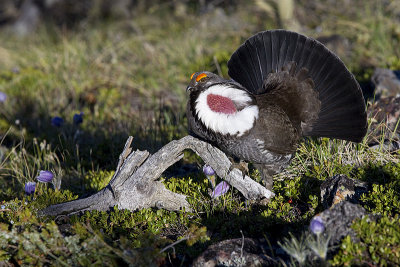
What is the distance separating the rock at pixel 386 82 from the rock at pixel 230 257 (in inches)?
131

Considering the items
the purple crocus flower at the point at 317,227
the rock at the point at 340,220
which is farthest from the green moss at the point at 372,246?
the purple crocus flower at the point at 317,227

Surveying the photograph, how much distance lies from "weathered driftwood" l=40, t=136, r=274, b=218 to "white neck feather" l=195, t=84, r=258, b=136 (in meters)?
0.31

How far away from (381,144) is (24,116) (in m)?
5.09

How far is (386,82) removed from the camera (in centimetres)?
563

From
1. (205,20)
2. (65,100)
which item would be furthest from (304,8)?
(65,100)

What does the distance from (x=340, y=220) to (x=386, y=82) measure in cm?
330

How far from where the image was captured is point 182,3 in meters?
9.78

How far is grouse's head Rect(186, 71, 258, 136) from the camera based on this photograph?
138 inches

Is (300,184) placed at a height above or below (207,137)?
below

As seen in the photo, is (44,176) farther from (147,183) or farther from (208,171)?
(208,171)

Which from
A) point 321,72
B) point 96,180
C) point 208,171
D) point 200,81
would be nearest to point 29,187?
point 96,180

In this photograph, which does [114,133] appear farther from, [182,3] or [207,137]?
[182,3]

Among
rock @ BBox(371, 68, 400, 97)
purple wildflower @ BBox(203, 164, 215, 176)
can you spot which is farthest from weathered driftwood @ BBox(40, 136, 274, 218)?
rock @ BBox(371, 68, 400, 97)

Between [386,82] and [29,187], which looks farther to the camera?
[386,82]
